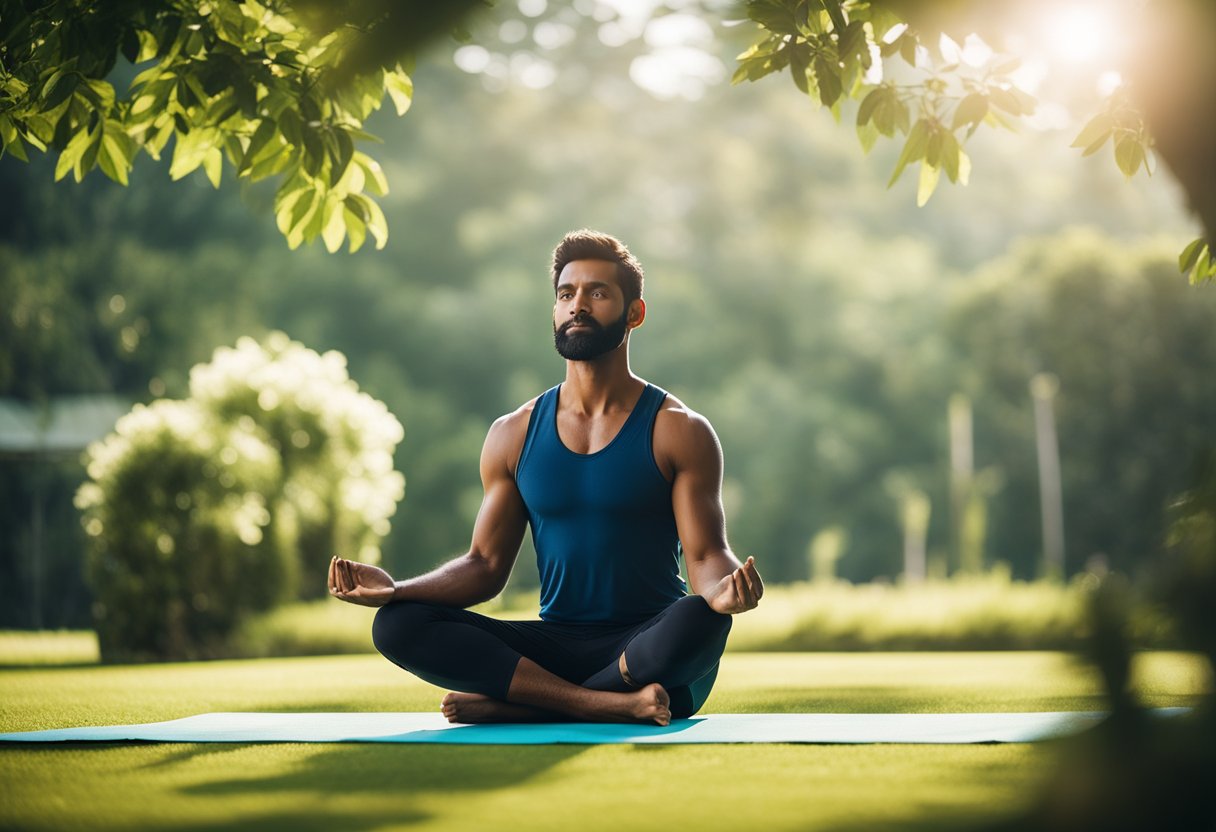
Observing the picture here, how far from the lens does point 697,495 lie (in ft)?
16.6

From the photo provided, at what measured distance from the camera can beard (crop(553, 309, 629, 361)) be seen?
17.3 ft

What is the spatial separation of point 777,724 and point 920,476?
96.8 ft

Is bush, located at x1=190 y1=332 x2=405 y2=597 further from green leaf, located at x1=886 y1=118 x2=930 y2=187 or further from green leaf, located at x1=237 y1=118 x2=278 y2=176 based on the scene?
green leaf, located at x1=237 y1=118 x2=278 y2=176

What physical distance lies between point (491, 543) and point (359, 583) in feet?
2.47

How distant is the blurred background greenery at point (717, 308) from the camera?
2684 centimetres

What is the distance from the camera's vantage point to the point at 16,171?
26875 millimetres

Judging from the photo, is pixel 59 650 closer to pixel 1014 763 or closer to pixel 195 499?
pixel 195 499

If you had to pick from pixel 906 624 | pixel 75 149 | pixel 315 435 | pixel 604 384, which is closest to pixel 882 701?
pixel 604 384

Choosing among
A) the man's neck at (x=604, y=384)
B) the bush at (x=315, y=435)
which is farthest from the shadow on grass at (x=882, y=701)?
the bush at (x=315, y=435)

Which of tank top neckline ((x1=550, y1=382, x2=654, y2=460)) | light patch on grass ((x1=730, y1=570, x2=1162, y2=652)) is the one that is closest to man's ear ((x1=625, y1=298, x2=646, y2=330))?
tank top neckline ((x1=550, y1=382, x2=654, y2=460))

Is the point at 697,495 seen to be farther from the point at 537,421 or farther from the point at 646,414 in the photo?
the point at 537,421

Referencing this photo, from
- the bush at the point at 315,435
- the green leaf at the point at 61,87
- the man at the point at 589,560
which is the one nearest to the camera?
the green leaf at the point at 61,87

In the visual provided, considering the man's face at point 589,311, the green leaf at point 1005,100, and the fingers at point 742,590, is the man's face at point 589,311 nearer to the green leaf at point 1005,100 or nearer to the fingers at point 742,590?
the fingers at point 742,590

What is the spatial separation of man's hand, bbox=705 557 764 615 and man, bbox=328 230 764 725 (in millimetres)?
14
